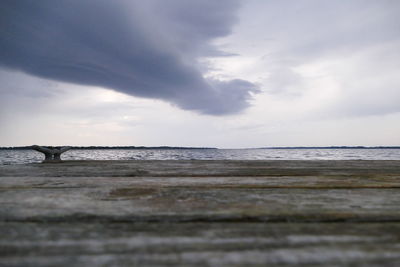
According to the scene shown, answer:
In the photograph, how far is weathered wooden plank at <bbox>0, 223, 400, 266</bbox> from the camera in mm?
547

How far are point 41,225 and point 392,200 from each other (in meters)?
1.57

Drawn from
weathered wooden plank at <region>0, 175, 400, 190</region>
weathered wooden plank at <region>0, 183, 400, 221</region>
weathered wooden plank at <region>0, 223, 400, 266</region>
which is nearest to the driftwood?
weathered wooden plank at <region>0, 175, 400, 190</region>

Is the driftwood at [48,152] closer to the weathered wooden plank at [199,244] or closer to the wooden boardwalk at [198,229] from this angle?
the wooden boardwalk at [198,229]

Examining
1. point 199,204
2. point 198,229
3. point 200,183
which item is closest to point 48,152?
point 200,183

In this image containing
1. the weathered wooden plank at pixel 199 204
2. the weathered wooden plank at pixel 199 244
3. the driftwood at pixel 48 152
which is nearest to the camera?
the weathered wooden plank at pixel 199 244

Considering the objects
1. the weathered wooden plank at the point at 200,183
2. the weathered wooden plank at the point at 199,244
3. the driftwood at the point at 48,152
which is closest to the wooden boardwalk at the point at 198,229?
the weathered wooden plank at the point at 199,244

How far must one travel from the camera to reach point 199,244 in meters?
0.62

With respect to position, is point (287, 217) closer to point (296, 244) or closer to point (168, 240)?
point (296, 244)

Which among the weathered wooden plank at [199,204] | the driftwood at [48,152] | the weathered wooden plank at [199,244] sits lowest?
the weathered wooden plank at [199,244]

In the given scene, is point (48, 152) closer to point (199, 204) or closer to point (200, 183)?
point (200, 183)

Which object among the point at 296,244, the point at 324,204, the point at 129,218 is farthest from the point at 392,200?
the point at 129,218

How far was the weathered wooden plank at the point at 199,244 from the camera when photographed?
547mm

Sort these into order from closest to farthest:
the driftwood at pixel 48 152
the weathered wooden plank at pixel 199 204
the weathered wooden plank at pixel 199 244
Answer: the weathered wooden plank at pixel 199 244 → the weathered wooden plank at pixel 199 204 → the driftwood at pixel 48 152

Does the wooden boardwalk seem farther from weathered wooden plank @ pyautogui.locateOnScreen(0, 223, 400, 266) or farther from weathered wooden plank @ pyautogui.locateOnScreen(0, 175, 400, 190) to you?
weathered wooden plank @ pyautogui.locateOnScreen(0, 175, 400, 190)
